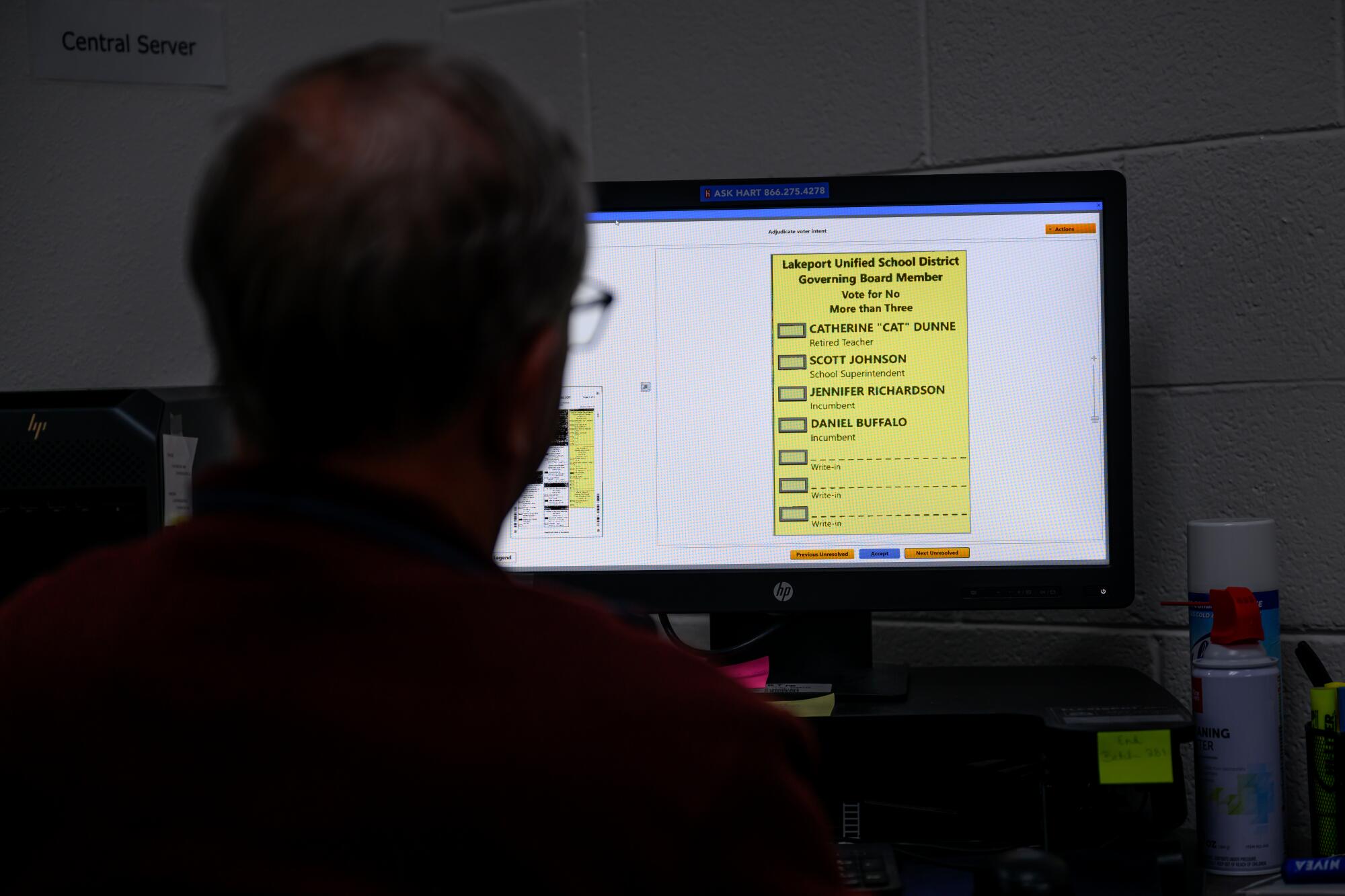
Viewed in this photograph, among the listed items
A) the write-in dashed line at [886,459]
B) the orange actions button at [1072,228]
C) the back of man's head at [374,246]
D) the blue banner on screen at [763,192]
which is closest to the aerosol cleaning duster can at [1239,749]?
the write-in dashed line at [886,459]

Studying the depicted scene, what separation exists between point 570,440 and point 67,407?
46 cm

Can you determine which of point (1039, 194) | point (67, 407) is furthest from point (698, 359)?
point (67, 407)

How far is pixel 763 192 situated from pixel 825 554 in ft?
1.19

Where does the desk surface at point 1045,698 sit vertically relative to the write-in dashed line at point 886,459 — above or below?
below

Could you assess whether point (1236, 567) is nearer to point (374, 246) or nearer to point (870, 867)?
point (870, 867)

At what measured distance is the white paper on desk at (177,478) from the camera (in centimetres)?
104

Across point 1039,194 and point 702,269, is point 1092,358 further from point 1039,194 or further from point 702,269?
point 702,269

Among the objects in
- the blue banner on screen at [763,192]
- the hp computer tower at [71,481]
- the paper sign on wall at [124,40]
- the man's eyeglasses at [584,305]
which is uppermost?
the paper sign on wall at [124,40]

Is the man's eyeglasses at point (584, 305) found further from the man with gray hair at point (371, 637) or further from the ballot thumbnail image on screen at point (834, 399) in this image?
the ballot thumbnail image on screen at point (834, 399)

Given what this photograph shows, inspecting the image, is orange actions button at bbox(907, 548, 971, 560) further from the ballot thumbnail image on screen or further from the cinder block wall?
the cinder block wall

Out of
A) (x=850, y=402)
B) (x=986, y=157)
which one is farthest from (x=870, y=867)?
(x=986, y=157)

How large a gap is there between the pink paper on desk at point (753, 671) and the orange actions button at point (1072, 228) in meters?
0.51

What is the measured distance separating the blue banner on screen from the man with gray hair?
665mm

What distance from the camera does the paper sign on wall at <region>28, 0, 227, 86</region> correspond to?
1556mm
